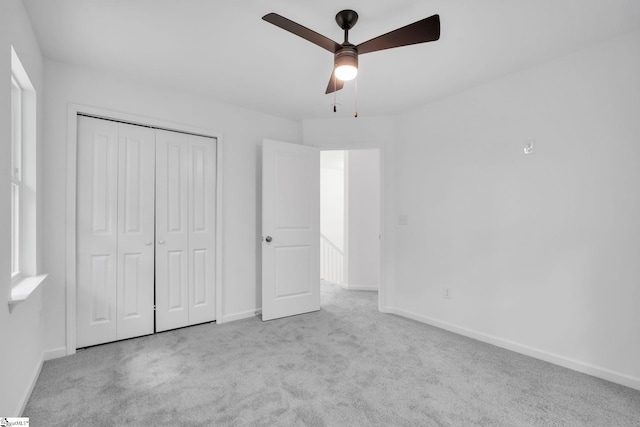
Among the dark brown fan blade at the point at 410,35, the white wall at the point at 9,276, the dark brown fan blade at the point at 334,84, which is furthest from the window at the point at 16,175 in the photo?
the dark brown fan blade at the point at 410,35

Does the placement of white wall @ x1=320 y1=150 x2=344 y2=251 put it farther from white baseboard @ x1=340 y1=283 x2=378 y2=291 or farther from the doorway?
white baseboard @ x1=340 y1=283 x2=378 y2=291

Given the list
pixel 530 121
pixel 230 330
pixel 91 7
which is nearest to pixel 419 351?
pixel 230 330

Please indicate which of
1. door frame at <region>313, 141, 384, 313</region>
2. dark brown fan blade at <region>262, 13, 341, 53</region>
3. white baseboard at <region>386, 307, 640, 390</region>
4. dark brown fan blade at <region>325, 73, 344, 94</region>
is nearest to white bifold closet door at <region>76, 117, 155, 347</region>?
dark brown fan blade at <region>325, 73, 344, 94</region>

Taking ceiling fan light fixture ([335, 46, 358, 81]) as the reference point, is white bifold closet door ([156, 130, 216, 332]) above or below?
below

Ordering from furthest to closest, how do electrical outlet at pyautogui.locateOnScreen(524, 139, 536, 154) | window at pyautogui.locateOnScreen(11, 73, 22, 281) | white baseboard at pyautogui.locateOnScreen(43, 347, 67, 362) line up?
electrical outlet at pyautogui.locateOnScreen(524, 139, 536, 154)
white baseboard at pyautogui.locateOnScreen(43, 347, 67, 362)
window at pyautogui.locateOnScreen(11, 73, 22, 281)

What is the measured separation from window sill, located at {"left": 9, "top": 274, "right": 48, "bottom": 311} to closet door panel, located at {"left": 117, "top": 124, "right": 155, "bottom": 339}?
660mm

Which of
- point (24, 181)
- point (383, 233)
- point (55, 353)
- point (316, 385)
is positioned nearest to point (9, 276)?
Answer: point (24, 181)

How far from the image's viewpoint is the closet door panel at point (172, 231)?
10.0 ft

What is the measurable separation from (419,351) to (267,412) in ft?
4.73

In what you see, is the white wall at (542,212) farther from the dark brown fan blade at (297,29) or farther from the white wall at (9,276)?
the white wall at (9,276)

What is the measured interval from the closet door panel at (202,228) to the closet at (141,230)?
0.03 feet

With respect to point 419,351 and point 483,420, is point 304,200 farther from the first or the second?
point 483,420

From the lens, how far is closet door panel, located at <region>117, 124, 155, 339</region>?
2850 millimetres

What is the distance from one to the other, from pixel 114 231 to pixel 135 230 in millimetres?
166
